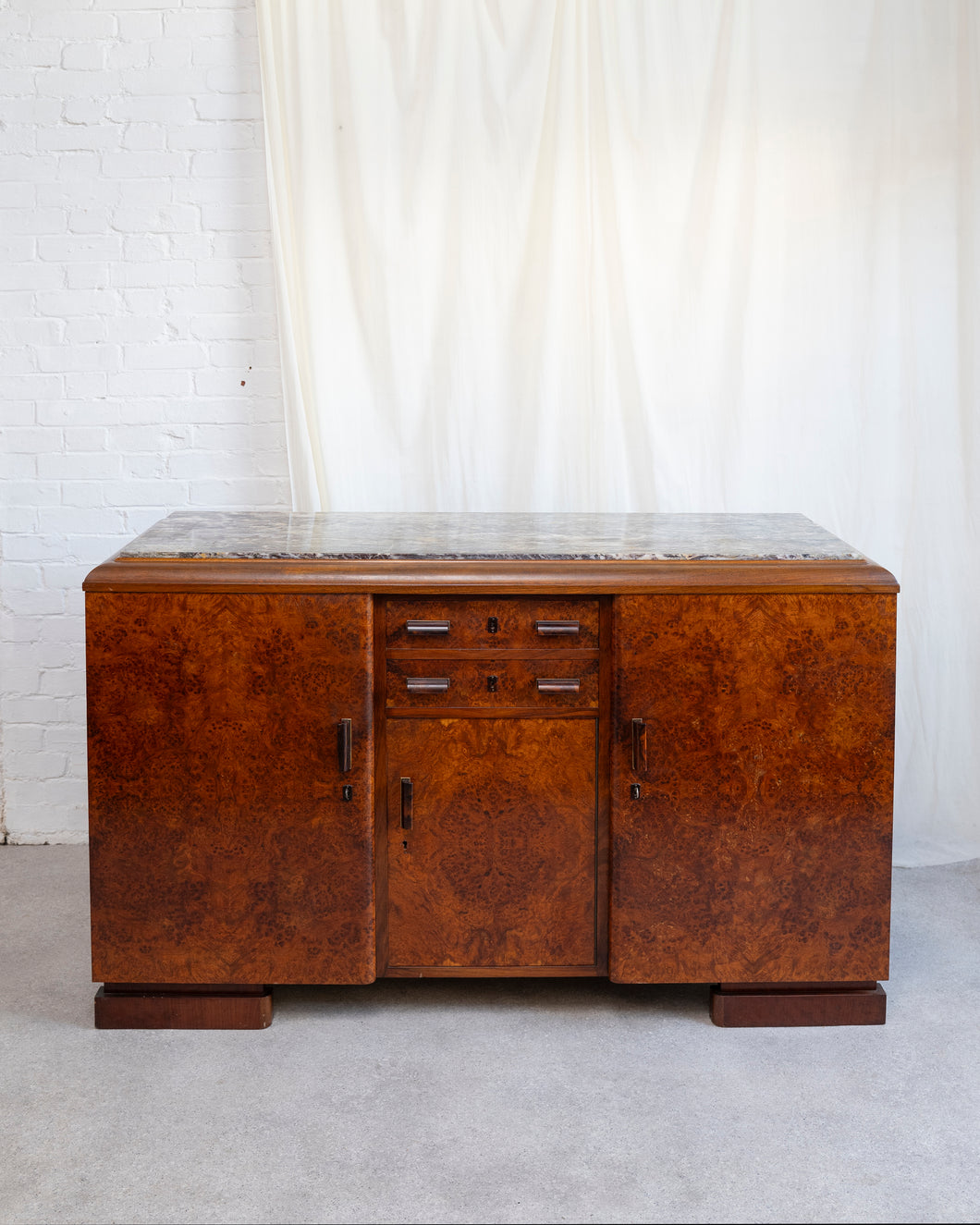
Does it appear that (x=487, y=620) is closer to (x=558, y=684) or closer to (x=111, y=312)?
(x=558, y=684)

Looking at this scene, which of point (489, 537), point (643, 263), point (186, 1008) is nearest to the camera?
point (186, 1008)

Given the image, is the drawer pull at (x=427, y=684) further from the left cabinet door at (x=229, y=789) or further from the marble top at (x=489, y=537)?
the marble top at (x=489, y=537)

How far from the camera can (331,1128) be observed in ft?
6.41

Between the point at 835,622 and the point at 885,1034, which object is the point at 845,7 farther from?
the point at 885,1034

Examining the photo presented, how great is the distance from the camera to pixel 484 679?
2.23m

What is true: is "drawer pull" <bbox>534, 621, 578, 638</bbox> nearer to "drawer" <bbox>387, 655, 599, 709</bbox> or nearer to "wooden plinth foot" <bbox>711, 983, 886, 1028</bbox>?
"drawer" <bbox>387, 655, 599, 709</bbox>

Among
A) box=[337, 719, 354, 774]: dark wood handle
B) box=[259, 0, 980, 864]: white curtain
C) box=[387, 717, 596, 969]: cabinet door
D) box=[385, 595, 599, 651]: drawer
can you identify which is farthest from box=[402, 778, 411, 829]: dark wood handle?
box=[259, 0, 980, 864]: white curtain

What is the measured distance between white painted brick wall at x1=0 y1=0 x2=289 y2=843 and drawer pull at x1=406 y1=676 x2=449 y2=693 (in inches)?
41.8

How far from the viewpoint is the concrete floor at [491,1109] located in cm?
178

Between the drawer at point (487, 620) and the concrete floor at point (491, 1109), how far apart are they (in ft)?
2.42

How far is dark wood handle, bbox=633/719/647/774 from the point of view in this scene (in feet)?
7.20

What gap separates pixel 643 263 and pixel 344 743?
1.47 meters

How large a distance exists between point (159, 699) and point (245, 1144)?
77 centimetres

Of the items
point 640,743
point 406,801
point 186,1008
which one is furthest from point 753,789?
point 186,1008
